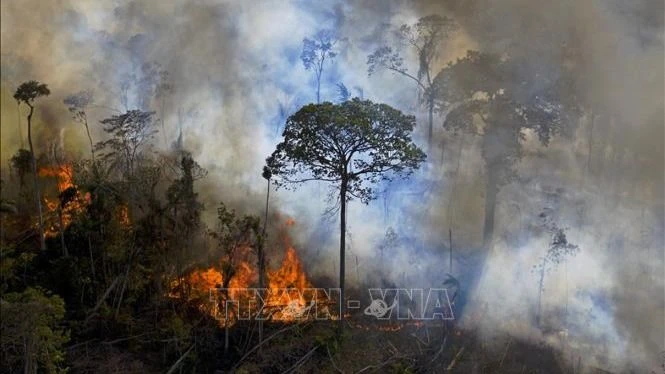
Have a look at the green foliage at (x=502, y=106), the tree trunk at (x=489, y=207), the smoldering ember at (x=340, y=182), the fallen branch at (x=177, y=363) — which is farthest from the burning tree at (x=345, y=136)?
the fallen branch at (x=177, y=363)

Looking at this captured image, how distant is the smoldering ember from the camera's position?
24594 mm

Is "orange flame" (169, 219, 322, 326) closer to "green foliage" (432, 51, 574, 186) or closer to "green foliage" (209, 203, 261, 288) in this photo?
"green foliage" (209, 203, 261, 288)

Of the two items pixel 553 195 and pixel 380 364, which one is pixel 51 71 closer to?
pixel 380 364

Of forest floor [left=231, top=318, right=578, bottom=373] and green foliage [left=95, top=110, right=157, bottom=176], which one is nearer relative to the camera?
forest floor [left=231, top=318, right=578, bottom=373]

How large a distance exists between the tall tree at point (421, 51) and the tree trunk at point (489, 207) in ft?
15.5

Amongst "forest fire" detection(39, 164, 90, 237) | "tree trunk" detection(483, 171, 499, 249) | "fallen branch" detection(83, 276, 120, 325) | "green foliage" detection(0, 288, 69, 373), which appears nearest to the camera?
"green foliage" detection(0, 288, 69, 373)

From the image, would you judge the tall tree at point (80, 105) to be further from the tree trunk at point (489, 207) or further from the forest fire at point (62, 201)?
the tree trunk at point (489, 207)

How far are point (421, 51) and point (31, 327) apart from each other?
24.8 meters

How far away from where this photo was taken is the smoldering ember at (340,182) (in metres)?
24.6

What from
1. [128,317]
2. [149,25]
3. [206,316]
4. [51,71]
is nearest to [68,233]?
[128,317]

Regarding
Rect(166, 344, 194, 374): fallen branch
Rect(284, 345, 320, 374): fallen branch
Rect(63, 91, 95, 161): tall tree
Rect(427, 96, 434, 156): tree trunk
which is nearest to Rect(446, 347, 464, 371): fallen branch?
Rect(284, 345, 320, 374): fallen branch

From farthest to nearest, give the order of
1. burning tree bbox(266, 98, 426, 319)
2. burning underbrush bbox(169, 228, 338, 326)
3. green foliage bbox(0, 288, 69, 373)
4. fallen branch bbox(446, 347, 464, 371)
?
burning underbrush bbox(169, 228, 338, 326)
fallen branch bbox(446, 347, 464, 371)
burning tree bbox(266, 98, 426, 319)
green foliage bbox(0, 288, 69, 373)

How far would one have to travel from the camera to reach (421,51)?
3331 centimetres

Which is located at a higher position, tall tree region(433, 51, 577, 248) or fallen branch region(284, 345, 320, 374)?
tall tree region(433, 51, 577, 248)
